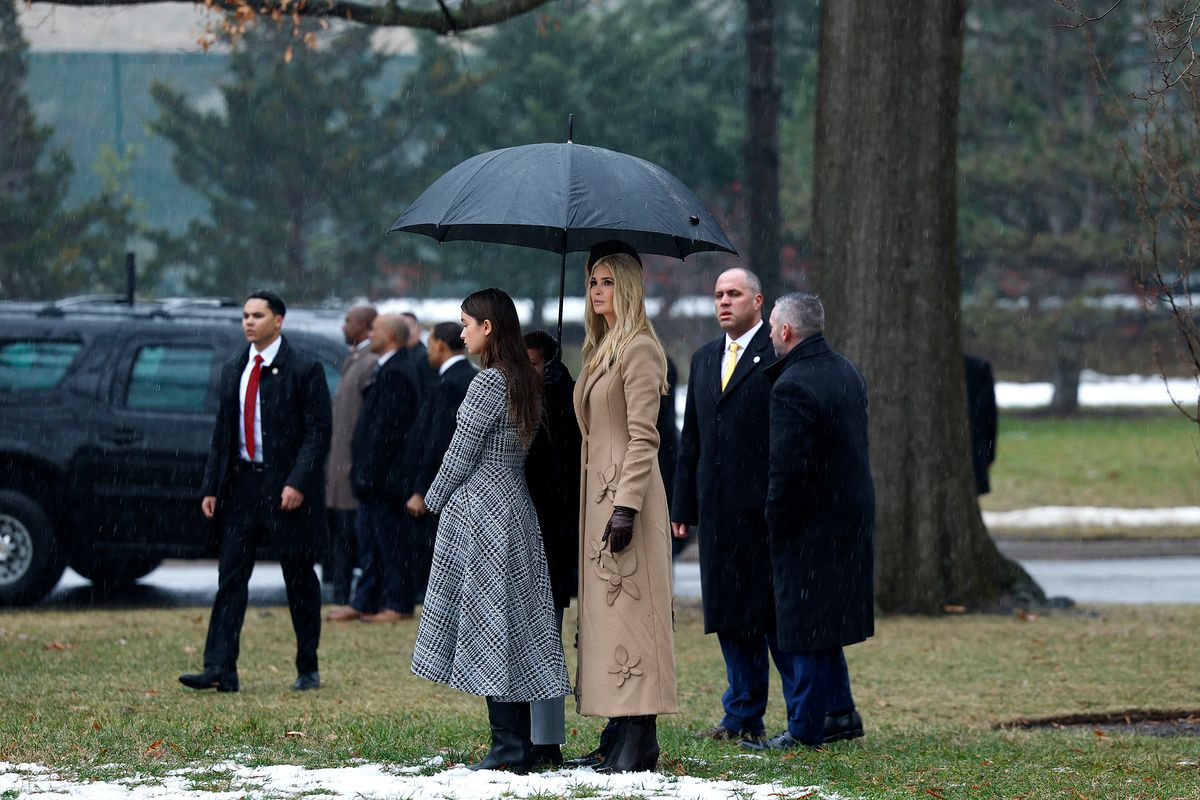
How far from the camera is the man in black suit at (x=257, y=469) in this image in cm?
862

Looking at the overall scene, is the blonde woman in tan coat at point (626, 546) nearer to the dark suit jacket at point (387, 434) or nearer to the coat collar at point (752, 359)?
the coat collar at point (752, 359)

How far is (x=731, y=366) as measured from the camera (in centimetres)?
754

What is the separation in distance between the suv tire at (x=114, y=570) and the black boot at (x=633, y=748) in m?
7.32

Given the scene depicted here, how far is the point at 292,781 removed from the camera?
600 cm

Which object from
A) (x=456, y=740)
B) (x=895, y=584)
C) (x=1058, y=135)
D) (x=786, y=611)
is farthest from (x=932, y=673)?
(x=1058, y=135)

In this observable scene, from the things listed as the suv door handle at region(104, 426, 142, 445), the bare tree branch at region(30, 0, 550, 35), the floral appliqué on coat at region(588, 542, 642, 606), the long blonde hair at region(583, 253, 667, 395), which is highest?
the bare tree branch at region(30, 0, 550, 35)

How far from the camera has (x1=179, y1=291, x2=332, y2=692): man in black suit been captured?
340 inches

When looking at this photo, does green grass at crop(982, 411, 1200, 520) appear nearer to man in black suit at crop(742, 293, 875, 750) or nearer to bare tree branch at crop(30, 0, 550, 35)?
bare tree branch at crop(30, 0, 550, 35)

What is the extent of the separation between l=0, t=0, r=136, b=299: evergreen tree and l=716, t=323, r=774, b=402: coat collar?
27.2 metres

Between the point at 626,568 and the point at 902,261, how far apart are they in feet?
21.4

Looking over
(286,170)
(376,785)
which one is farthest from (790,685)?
(286,170)

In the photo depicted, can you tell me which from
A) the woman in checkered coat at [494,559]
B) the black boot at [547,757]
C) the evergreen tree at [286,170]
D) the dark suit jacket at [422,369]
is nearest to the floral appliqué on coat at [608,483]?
the woman in checkered coat at [494,559]

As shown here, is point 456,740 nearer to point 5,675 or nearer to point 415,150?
point 5,675

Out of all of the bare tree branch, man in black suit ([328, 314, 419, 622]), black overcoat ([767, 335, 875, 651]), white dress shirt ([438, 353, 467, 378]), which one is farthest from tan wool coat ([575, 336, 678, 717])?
the bare tree branch
